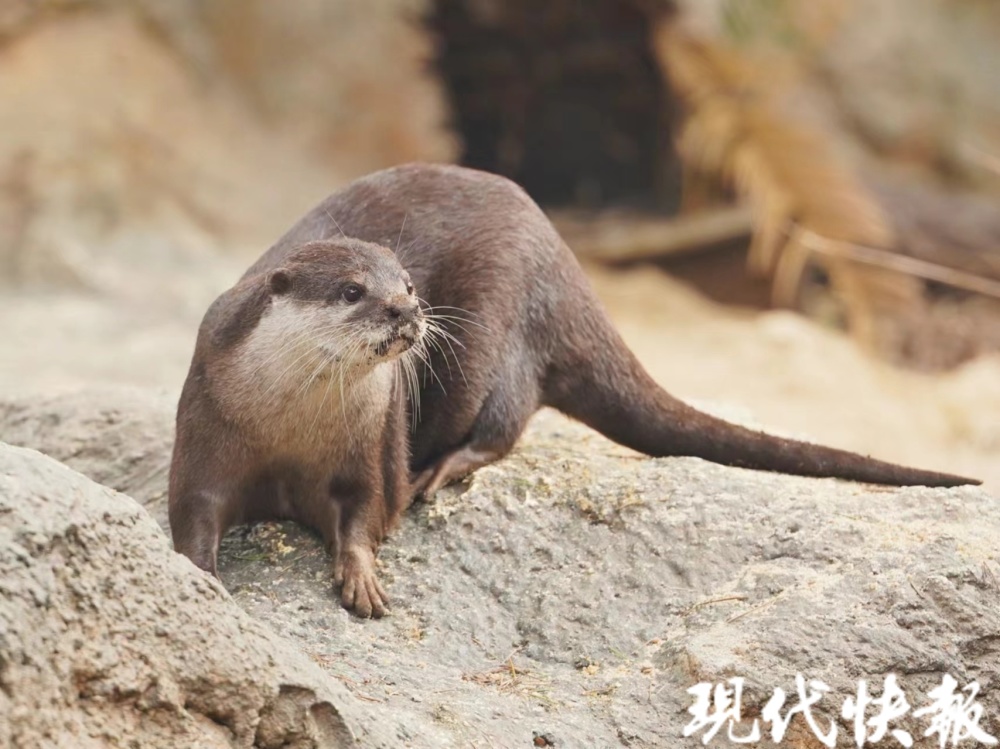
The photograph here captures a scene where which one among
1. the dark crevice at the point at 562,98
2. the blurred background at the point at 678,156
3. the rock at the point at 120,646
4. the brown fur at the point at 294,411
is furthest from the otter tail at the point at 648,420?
the dark crevice at the point at 562,98

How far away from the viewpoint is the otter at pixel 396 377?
8.18 feet

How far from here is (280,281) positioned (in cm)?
250

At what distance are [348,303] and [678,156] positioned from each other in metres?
6.24

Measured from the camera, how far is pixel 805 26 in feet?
23.4

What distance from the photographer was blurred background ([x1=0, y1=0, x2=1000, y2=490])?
6.24 metres

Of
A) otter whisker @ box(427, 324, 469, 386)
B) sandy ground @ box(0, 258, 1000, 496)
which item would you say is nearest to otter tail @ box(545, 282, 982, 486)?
otter whisker @ box(427, 324, 469, 386)

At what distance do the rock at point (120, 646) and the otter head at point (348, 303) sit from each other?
0.59m

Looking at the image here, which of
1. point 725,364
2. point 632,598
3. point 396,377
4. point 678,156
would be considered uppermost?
point 678,156

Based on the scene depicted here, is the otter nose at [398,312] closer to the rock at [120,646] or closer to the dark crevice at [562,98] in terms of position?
the rock at [120,646]

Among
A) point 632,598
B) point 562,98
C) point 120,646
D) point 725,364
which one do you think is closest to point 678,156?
point 562,98

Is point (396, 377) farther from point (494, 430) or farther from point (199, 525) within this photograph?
point (199, 525)

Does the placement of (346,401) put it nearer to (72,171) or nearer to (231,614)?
(231,614)

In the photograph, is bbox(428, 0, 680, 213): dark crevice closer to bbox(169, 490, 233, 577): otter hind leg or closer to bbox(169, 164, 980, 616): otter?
bbox(169, 164, 980, 616): otter

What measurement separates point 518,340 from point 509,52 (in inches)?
225
